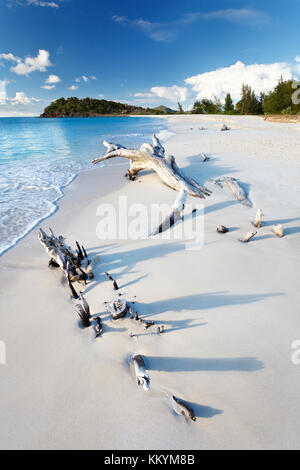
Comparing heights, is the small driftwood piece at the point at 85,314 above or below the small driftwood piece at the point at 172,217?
below

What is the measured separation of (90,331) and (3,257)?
2.36m

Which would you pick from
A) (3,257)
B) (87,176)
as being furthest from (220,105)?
(3,257)

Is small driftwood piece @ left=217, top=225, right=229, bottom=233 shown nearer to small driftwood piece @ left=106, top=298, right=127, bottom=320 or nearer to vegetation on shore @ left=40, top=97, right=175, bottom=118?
small driftwood piece @ left=106, top=298, right=127, bottom=320

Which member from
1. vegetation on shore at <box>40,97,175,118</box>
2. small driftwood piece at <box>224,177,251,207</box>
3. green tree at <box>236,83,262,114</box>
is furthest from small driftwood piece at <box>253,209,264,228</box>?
vegetation on shore at <box>40,97,175,118</box>

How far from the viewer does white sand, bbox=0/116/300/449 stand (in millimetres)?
1532

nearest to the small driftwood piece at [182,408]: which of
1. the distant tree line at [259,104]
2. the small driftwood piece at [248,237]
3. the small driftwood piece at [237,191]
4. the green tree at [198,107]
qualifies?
the small driftwood piece at [248,237]

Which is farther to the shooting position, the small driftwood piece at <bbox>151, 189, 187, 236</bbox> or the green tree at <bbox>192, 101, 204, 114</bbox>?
the green tree at <bbox>192, 101, 204, 114</bbox>

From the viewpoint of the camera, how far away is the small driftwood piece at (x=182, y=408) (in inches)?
60.2

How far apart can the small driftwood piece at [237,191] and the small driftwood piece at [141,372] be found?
4.13 meters

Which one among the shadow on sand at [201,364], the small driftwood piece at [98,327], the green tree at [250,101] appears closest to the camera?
the shadow on sand at [201,364]

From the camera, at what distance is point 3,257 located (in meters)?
3.55

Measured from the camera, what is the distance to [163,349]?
199 centimetres

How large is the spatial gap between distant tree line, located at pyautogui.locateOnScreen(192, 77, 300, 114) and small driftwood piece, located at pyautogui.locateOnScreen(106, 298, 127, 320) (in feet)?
139

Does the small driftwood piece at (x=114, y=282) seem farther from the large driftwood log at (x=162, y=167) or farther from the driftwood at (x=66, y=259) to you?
the large driftwood log at (x=162, y=167)
